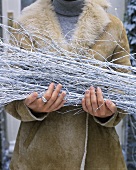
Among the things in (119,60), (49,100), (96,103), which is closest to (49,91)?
(49,100)

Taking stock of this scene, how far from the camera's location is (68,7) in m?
1.30

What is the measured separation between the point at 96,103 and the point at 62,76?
0.14m

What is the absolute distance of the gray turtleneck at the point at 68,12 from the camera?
1.29 m

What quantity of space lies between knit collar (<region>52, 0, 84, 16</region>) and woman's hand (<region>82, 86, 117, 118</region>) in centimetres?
35

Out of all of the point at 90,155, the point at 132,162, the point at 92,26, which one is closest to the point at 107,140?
the point at 90,155

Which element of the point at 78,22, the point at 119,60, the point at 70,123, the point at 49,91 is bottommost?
the point at 70,123

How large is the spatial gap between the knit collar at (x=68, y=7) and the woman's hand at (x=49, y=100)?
0.35 metres

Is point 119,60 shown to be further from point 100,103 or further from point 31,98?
point 31,98

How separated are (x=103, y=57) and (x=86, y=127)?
0.91 feet

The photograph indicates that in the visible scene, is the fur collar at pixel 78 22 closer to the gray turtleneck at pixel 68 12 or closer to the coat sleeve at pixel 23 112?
the gray turtleneck at pixel 68 12

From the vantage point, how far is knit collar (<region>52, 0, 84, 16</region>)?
1291 mm

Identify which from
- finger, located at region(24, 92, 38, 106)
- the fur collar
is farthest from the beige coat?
finger, located at region(24, 92, 38, 106)

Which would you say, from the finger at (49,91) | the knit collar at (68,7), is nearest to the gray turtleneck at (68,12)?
the knit collar at (68,7)

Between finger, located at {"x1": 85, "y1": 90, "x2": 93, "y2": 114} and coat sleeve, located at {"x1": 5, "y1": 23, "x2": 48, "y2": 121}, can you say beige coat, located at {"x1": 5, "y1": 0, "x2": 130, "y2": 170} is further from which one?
finger, located at {"x1": 85, "y1": 90, "x2": 93, "y2": 114}
